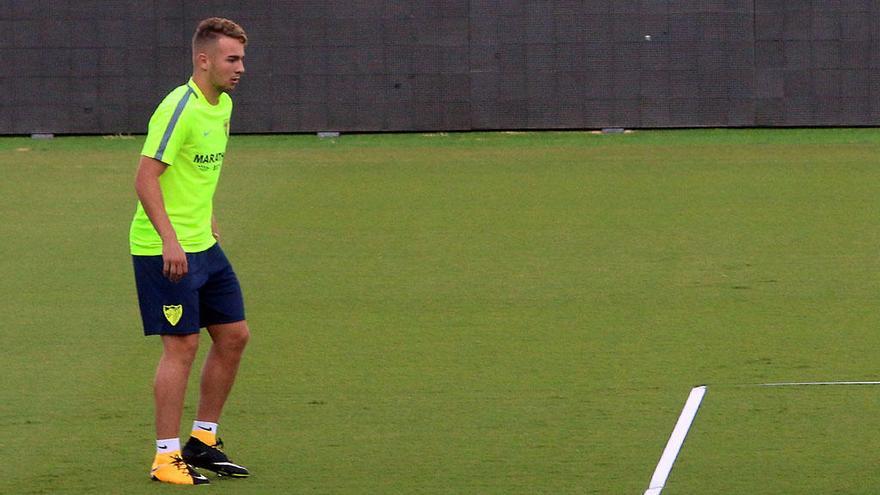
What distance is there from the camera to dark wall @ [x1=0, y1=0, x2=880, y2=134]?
2423 centimetres

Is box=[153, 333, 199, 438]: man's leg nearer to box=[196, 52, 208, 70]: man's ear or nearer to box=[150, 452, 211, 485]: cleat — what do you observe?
box=[150, 452, 211, 485]: cleat

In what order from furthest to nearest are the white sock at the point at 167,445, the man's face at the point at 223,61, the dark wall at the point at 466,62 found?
the dark wall at the point at 466,62 → the white sock at the point at 167,445 → the man's face at the point at 223,61

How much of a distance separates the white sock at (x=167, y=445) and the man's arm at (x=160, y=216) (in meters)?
0.68

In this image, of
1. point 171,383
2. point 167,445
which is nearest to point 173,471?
point 167,445

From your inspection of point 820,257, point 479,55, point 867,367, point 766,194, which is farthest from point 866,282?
point 479,55

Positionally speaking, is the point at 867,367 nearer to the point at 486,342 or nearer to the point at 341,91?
the point at 486,342

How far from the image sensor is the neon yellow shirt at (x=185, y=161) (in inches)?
242

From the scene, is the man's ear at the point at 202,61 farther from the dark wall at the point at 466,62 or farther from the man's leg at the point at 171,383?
the dark wall at the point at 466,62

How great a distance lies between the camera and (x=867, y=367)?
8.59m

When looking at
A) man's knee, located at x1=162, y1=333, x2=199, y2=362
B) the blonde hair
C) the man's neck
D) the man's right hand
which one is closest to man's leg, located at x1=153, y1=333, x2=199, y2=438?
man's knee, located at x1=162, y1=333, x2=199, y2=362

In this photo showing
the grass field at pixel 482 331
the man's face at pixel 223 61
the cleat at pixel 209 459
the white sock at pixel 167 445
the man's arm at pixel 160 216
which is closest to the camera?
the man's arm at pixel 160 216

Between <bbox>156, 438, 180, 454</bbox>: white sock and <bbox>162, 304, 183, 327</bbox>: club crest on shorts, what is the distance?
1.54ft

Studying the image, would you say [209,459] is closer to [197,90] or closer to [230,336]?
[230,336]

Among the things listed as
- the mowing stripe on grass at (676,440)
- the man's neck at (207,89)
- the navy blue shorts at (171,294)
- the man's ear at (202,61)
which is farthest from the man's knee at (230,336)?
the mowing stripe on grass at (676,440)
